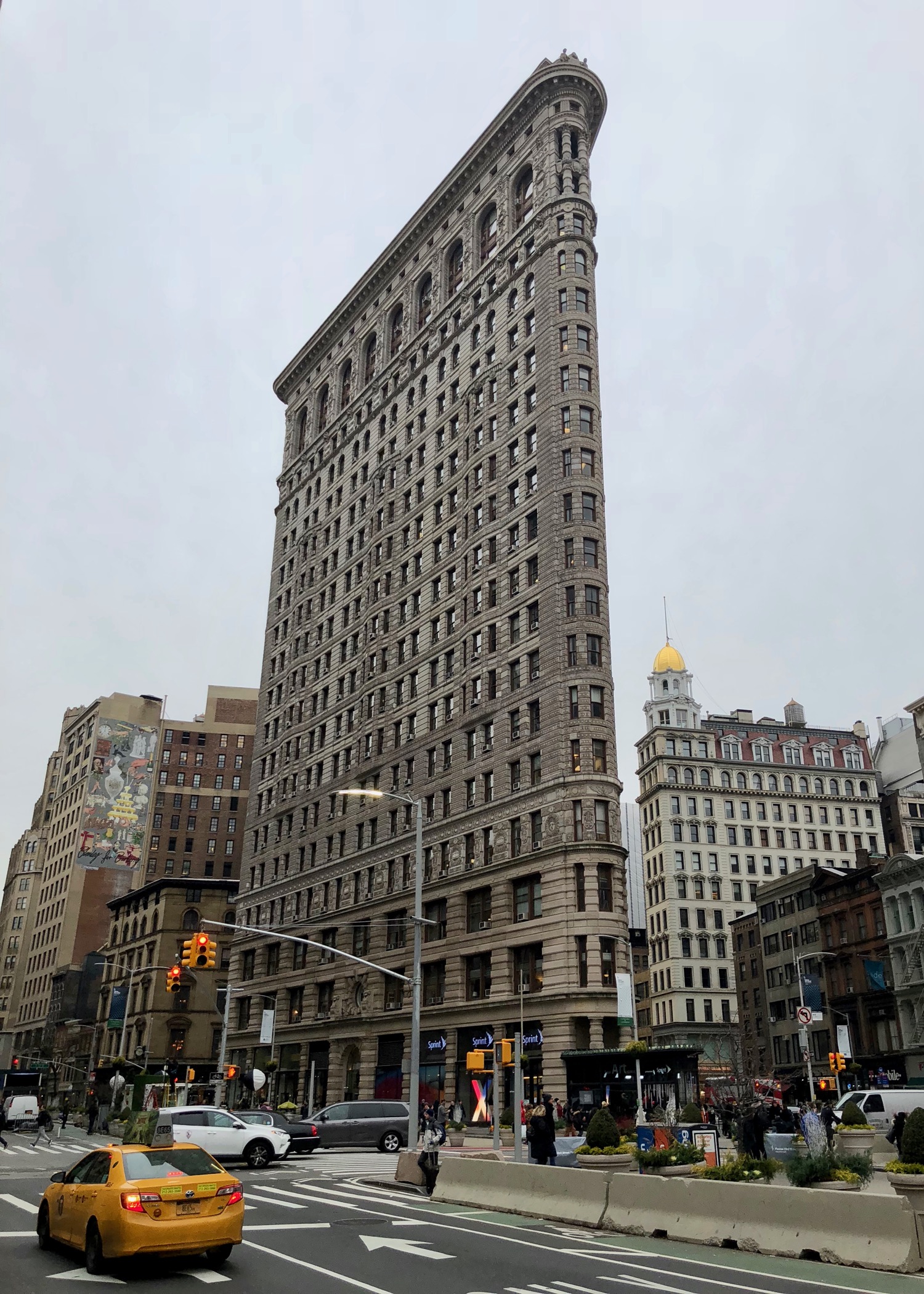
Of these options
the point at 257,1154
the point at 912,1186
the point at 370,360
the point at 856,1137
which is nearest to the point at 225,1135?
the point at 257,1154

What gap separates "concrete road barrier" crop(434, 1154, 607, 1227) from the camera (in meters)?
19.2

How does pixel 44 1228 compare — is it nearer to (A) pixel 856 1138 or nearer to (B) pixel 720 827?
(A) pixel 856 1138

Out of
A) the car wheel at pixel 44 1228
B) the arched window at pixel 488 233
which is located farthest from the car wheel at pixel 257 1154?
the arched window at pixel 488 233

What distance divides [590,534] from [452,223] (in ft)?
114

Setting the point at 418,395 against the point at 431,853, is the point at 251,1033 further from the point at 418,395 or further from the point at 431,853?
the point at 418,395

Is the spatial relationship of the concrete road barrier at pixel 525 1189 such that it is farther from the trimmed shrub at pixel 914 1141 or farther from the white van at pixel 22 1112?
the white van at pixel 22 1112

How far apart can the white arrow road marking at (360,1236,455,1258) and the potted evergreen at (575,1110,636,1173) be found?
5.42 meters

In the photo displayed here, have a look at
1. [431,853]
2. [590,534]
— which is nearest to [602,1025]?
[431,853]

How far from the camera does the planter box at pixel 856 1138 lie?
28484 mm

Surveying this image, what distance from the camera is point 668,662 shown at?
132 m

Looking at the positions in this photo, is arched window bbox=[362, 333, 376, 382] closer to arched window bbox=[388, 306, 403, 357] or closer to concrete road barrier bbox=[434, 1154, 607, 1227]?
arched window bbox=[388, 306, 403, 357]

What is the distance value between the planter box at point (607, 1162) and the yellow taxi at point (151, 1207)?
902 cm

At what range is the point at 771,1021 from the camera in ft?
304

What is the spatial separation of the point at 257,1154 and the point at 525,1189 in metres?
13.4
